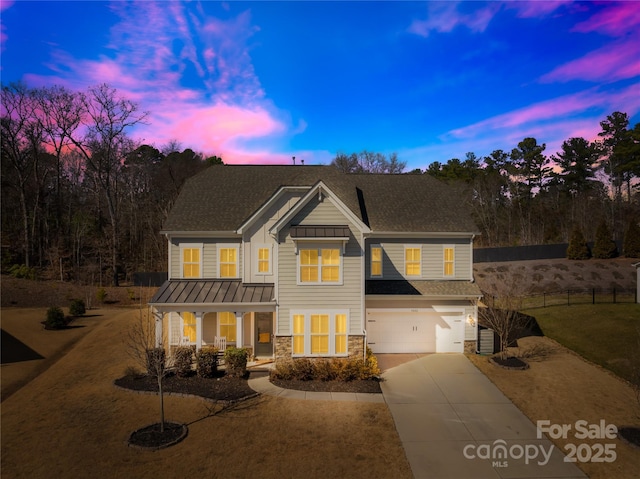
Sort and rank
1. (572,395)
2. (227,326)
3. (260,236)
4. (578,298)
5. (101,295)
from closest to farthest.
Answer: (572,395) → (260,236) → (227,326) → (578,298) → (101,295)

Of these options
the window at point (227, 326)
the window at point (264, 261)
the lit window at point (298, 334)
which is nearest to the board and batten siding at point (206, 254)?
the window at point (264, 261)

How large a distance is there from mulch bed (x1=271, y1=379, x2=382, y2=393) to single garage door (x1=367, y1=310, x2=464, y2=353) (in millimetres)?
3900

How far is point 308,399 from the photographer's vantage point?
45.6ft

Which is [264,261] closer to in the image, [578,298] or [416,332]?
[416,332]

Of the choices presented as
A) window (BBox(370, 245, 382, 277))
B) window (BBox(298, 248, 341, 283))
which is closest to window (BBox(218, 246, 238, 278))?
window (BBox(298, 248, 341, 283))

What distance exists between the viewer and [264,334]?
1884cm

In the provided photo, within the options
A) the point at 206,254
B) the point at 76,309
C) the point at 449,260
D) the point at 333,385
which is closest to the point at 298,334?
the point at 333,385

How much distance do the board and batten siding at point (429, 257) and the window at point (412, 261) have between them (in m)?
0.17

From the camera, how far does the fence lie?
2733cm

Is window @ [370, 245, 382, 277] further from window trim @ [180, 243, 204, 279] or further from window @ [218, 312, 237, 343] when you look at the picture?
window trim @ [180, 243, 204, 279]

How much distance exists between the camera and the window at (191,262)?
19562mm

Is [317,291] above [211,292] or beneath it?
above

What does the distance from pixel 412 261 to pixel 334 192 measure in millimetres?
5697

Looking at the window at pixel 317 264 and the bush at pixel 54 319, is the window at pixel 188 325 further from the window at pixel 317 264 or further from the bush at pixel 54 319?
the bush at pixel 54 319
